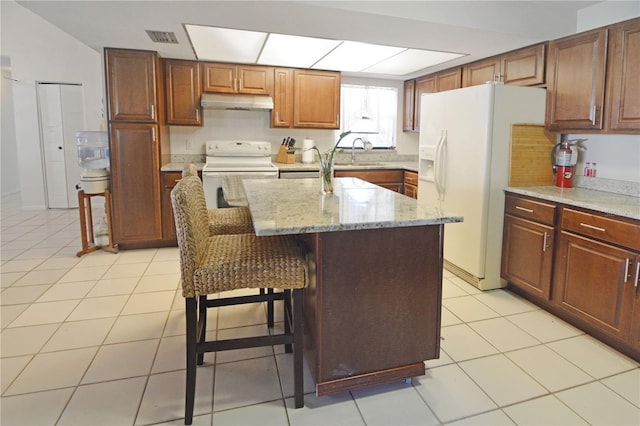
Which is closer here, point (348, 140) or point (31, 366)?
point (31, 366)

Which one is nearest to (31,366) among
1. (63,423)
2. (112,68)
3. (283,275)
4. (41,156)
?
(63,423)

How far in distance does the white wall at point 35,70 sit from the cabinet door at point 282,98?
10.00 feet

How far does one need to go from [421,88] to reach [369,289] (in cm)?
380

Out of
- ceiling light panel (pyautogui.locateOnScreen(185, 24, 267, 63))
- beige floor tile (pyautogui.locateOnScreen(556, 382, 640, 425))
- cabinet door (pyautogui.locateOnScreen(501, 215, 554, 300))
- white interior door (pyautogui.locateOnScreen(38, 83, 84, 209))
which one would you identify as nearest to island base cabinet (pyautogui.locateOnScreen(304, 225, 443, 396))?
beige floor tile (pyautogui.locateOnScreen(556, 382, 640, 425))

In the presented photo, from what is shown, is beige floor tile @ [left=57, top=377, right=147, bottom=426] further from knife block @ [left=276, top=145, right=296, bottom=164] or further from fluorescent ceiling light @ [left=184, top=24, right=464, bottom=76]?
knife block @ [left=276, top=145, right=296, bottom=164]

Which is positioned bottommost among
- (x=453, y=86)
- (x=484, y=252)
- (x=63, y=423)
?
(x=63, y=423)

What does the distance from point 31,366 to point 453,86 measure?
169 inches

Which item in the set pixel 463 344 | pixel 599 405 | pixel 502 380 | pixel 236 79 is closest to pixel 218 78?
pixel 236 79

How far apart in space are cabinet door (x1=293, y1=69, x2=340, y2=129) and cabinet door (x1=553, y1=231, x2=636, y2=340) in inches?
115

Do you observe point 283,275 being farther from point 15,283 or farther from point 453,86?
point 453,86

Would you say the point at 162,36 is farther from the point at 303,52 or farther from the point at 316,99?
the point at 316,99

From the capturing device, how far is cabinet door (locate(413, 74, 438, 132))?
4676 millimetres

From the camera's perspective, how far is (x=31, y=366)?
2.10m

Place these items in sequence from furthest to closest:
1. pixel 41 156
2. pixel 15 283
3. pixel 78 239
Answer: pixel 41 156, pixel 78 239, pixel 15 283
